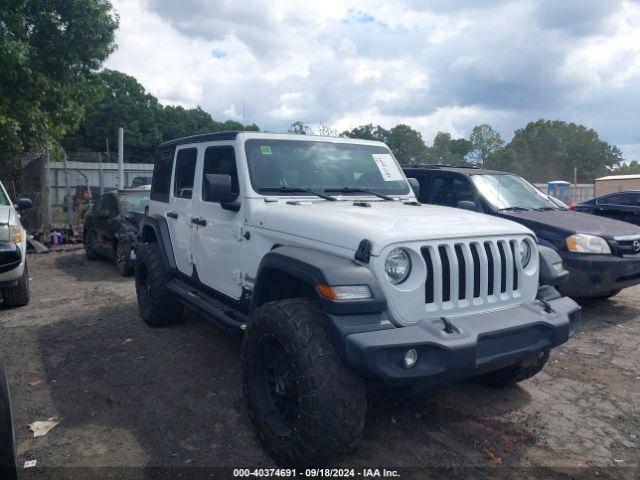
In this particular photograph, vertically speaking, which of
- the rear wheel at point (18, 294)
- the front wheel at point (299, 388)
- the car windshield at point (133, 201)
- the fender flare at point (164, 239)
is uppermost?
the car windshield at point (133, 201)

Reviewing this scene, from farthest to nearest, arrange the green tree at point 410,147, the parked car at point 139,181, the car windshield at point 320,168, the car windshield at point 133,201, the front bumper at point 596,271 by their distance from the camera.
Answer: the green tree at point 410,147
the parked car at point 139,181
the car windshield at point 133,201
the front bumper at point 596,271
the car windshield at point 320,168

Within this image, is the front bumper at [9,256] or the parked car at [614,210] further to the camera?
the parked car at [614,210]

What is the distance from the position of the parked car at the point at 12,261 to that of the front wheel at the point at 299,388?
4148 mm

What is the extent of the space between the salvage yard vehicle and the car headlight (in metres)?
2.50

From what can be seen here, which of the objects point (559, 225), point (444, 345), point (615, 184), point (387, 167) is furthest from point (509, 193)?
point (615, 184)

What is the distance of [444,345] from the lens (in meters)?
2.69

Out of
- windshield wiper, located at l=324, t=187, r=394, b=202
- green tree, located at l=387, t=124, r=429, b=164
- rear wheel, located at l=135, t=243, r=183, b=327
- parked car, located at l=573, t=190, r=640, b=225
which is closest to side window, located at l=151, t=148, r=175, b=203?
rear wheel, located at l=135, t=243, r=183, b=327

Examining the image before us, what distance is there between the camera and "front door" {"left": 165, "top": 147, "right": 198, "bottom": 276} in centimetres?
496

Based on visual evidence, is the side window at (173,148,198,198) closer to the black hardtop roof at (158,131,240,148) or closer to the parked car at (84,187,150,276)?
the black hardtop roof at (158,131,240,148)

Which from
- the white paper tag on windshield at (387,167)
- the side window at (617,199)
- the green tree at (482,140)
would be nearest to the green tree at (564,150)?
the green tree at (482,140)

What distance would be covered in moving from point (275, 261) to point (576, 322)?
2.06m

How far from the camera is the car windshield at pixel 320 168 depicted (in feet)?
13.5

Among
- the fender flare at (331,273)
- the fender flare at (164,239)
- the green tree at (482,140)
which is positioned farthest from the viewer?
the green tree at (482,140)

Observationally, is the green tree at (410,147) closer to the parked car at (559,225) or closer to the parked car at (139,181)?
the parked car at (139,181)
